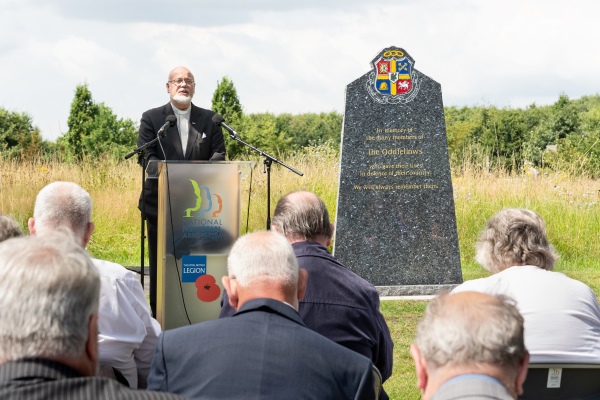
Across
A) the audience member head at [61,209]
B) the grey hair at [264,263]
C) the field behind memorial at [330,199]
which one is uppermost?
the audience member head at [61,209]

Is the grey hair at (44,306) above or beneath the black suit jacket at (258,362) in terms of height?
above

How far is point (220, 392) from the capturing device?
2.77 m

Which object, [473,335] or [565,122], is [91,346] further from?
[565,122]

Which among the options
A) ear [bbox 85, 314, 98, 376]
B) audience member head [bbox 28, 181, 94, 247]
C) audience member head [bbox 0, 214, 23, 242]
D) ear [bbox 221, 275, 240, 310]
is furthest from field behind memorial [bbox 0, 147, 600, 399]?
ear [bbox 85, 314, 98, 376]

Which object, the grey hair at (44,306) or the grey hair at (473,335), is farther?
the grey hair at (473,335)

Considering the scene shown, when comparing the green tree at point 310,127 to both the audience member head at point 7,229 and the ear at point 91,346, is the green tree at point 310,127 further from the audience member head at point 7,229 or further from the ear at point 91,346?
the ear at point 91,346

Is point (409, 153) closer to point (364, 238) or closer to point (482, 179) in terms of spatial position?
point (364, 238)

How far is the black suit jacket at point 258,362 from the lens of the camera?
109 inches

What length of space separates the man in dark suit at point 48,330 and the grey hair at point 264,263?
978 mm

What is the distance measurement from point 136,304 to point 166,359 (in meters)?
1.10

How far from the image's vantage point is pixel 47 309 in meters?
2.03

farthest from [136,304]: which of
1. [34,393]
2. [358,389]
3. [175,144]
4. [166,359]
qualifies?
[175,144]

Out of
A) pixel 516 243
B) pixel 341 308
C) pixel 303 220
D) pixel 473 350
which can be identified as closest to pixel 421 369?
pixel 473 350

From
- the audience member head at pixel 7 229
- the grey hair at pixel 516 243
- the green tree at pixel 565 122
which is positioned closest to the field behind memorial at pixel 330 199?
the grey hair at pixel 516 243
